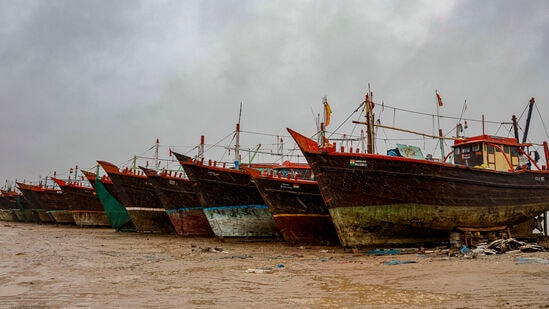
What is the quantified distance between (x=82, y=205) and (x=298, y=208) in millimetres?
23115

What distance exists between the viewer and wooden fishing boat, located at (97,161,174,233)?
23125 mm

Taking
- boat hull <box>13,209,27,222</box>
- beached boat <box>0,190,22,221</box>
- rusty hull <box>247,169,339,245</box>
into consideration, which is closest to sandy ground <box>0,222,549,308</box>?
rusty hull <box>247,169,339,245</box>

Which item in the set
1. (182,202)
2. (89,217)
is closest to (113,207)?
(89,217)

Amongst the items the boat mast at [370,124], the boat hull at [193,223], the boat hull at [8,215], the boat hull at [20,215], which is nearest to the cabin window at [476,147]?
the boat mast at [370,124]

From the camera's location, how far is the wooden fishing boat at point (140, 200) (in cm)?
2312

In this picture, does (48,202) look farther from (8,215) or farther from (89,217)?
(8,215)

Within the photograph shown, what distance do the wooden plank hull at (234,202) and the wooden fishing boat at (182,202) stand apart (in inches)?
106

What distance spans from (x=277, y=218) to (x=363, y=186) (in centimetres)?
464

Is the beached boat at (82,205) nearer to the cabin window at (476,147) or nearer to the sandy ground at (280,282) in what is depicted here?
the sandy ground at (280,282)

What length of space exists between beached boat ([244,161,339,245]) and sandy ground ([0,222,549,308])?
3844 mm

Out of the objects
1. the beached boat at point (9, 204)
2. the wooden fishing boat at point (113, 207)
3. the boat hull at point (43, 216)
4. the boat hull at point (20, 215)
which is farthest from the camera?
the beached boat at point (9, 204)

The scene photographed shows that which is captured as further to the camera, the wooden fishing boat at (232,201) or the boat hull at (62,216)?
the boat hull at (62,216)

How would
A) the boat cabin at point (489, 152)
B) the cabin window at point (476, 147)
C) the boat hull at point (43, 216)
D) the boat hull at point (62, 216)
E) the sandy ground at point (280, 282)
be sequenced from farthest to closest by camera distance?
the boat hull at point (43, 216), the boat hull at point (62, 216), the cabin window at point (476, 147), the boat cabin at point (489, 152), the sandy ground at point (280, 282)

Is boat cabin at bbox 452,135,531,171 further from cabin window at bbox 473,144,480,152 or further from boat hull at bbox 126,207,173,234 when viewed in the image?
boat hull at bbox 126,207,173,234
